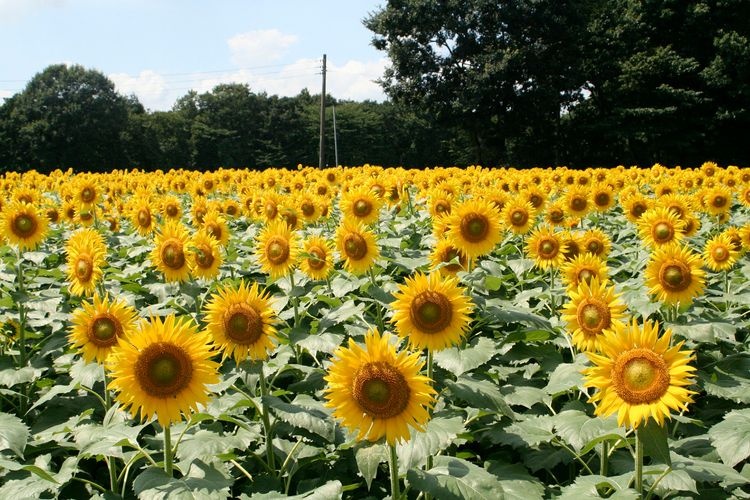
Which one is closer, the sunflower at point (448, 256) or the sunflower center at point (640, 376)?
the sunflower center at point (640, 376)

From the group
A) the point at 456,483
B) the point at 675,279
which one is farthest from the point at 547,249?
the point at 456,483

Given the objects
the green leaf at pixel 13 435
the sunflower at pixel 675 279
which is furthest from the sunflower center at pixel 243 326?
the sunflower at pixel 675 279

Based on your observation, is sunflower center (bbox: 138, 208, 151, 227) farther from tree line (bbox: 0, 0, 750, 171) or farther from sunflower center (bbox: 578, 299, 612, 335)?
tree line (bbox: 0, 0, 750, 171)

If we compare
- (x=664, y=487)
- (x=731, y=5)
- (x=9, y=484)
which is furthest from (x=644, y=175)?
(x=731, y=5)

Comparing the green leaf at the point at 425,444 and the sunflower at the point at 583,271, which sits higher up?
the sunflower at the point at 583,271

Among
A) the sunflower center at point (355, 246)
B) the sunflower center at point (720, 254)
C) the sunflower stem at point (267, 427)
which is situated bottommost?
the sunflower stem at point (267, 427)

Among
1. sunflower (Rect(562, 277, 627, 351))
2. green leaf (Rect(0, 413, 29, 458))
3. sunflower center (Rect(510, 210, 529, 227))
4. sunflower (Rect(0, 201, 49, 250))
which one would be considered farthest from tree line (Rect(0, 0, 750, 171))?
green leaf (Rect(0, 413, 29, 458))

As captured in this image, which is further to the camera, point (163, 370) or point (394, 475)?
point (163, 370)

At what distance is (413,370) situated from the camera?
8.19ft

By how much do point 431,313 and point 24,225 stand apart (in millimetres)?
4223

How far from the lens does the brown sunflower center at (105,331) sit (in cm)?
343

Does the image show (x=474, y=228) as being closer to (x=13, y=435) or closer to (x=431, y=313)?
(x=431, y=313)

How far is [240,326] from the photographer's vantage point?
10.6 feet

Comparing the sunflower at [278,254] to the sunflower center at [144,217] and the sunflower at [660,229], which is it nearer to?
the sunflower center at [144,217]
